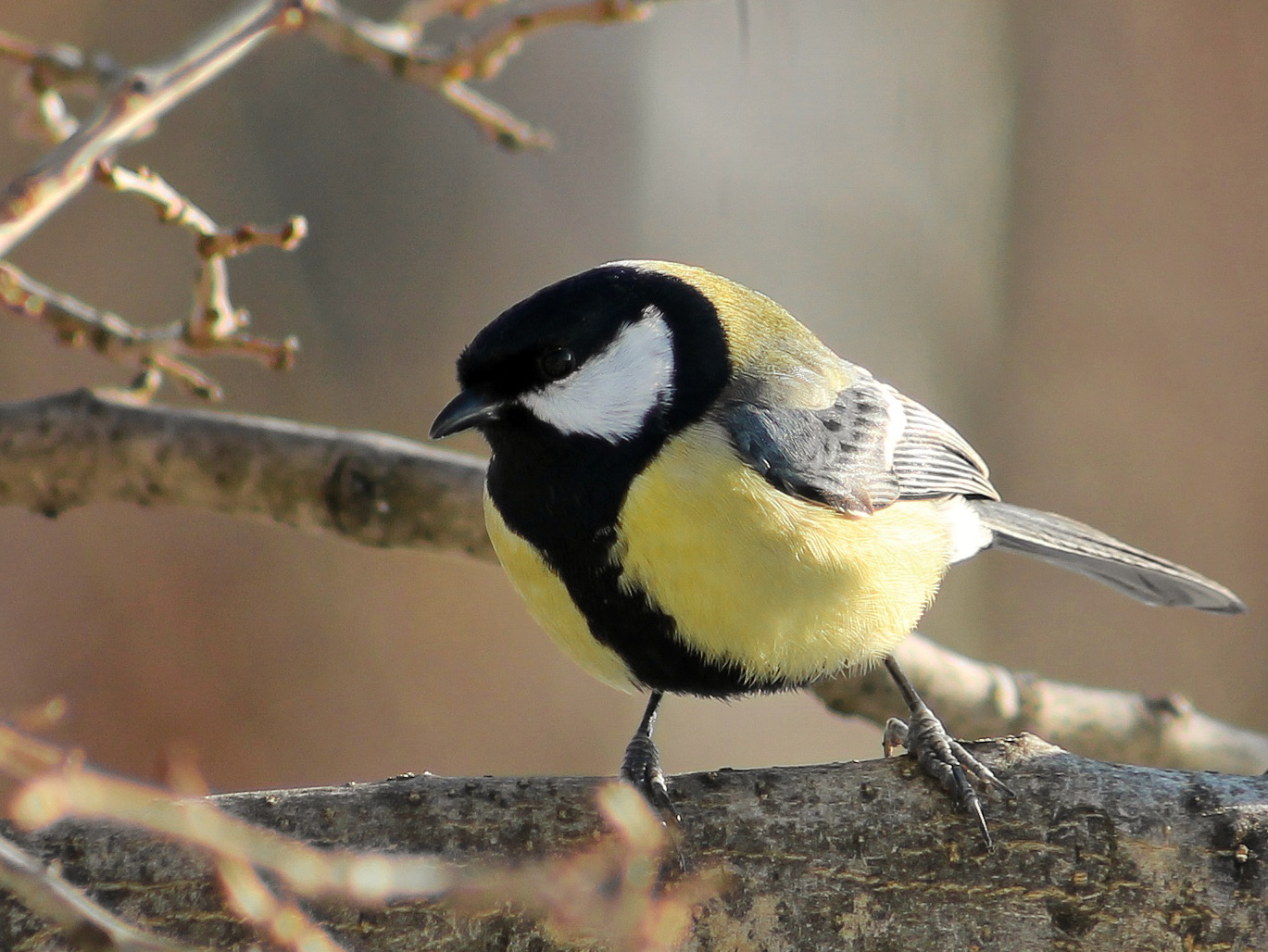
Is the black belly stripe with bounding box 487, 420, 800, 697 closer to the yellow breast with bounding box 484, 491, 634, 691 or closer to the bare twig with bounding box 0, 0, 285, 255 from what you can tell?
the yellow breast with bounding box 484, 491, 634, 691

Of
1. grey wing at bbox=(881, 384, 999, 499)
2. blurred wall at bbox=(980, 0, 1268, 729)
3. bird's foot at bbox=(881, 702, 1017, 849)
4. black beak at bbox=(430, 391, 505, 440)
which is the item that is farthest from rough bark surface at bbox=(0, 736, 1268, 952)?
blurred wall at bbox=(980, 0, 1268, 729)

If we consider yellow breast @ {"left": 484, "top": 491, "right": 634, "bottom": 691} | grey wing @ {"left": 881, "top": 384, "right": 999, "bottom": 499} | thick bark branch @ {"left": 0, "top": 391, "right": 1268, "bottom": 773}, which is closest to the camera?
yellow breast @ {"left": 484, "top": 491, "right": 634, "bottom": 691}

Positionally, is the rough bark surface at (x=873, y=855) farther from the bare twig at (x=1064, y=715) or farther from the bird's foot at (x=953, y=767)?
the bare twig at (x=1064, y=715)

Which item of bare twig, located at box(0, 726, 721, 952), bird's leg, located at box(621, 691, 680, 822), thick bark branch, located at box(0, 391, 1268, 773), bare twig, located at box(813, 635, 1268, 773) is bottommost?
bare twig, located at box(813, 635, 1268, 773)

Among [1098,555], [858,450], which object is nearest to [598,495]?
[858,450]

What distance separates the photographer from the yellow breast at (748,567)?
73.9 inches

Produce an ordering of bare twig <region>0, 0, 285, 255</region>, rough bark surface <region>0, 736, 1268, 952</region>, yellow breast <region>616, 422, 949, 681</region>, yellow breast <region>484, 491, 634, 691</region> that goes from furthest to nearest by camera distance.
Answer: yellow breast <region>484, 491, 634, 691</region> < yellow breast <region>616, 422, 949, 681</region> < rough bark surface <region>0, 736, 1268, 952</region> < bare twig <region>0, 0, 285, 255</region>

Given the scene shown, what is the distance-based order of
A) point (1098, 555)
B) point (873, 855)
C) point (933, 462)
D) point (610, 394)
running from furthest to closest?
point (1098, 555) < point (933, 462) < point (610, 394) < point (873, 855)

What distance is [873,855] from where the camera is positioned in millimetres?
1673

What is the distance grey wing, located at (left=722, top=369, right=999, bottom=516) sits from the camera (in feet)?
6.74

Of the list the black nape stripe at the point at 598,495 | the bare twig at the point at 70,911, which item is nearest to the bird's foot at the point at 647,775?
the black nape stripe at the point at 598,495

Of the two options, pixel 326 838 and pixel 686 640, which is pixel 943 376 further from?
pixel 326 838

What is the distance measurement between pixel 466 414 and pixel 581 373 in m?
0.19

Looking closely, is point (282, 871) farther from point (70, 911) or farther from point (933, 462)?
point (933, 462)
